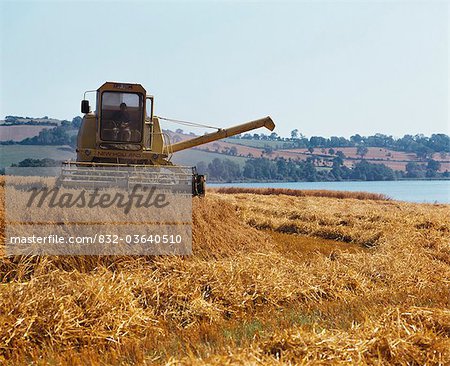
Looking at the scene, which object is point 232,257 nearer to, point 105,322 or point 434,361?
point 105,322

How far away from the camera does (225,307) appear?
17.5 feet

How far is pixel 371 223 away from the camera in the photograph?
1209cm

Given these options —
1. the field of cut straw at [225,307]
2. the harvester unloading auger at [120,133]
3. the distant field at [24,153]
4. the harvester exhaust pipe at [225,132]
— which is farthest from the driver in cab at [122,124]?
the distant field at [24,153]

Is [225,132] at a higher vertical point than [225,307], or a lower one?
higher

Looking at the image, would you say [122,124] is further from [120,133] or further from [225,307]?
[225,307]

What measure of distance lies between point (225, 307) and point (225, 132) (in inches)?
397

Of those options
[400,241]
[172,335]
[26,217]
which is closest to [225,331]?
[172,335]

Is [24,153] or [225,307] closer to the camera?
[225,307]

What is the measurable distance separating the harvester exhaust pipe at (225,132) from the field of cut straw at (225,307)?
6591mm

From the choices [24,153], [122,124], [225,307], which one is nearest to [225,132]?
[122,124]

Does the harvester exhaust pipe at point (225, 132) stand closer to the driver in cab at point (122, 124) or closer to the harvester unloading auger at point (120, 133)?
the harvester unloading auger at point (120, 133)

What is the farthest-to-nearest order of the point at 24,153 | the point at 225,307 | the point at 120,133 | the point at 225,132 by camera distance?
the point at 24,153, the point at 225,132, the point at 120,133, the point at 225,307

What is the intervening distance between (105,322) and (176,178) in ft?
21.0

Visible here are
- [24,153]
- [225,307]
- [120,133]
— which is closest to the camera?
[225,307]
